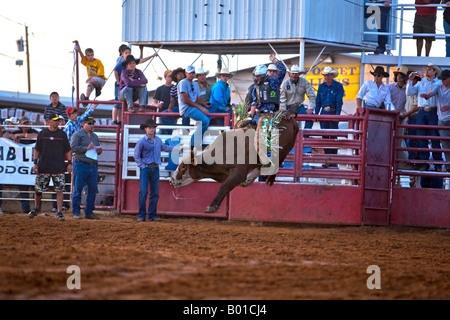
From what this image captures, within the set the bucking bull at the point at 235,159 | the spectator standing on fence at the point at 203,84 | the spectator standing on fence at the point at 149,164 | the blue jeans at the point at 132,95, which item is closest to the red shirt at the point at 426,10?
the spectator standing on fence at the point at 203,84

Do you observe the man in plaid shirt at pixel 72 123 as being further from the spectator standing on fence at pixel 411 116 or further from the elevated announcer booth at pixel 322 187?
the spectator standing on fence at pixel 411 116

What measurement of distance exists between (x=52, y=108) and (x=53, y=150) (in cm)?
245

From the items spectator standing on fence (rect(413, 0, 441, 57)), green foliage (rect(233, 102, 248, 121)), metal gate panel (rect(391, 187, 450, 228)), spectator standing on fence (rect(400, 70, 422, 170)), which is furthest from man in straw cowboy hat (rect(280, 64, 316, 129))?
spectator standing on fence (rect(413, 0, 441, 57))

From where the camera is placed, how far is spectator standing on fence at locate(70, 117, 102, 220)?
14844 millimetres

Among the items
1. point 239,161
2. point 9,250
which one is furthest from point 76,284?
point 239,161

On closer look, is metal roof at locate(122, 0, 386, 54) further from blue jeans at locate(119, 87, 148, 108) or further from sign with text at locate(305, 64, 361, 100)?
sign with text at locate(305, 64, 361, 100)

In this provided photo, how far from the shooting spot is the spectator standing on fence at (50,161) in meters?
15.0

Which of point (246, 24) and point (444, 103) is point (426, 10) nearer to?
point (444, 103)

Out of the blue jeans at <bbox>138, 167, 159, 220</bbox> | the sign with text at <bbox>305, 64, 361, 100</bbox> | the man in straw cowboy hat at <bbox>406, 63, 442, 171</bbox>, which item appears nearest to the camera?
the blue jeans at <bbox>138, 167, 159, 220</bbox>

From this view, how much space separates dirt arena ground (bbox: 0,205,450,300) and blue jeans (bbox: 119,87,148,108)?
11.6 feet

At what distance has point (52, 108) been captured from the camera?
677 inches

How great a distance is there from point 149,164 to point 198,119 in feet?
4.76

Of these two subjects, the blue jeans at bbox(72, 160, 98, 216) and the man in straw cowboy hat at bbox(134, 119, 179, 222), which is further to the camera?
the blue jeans at bbox(72, 160, 98, 216)
